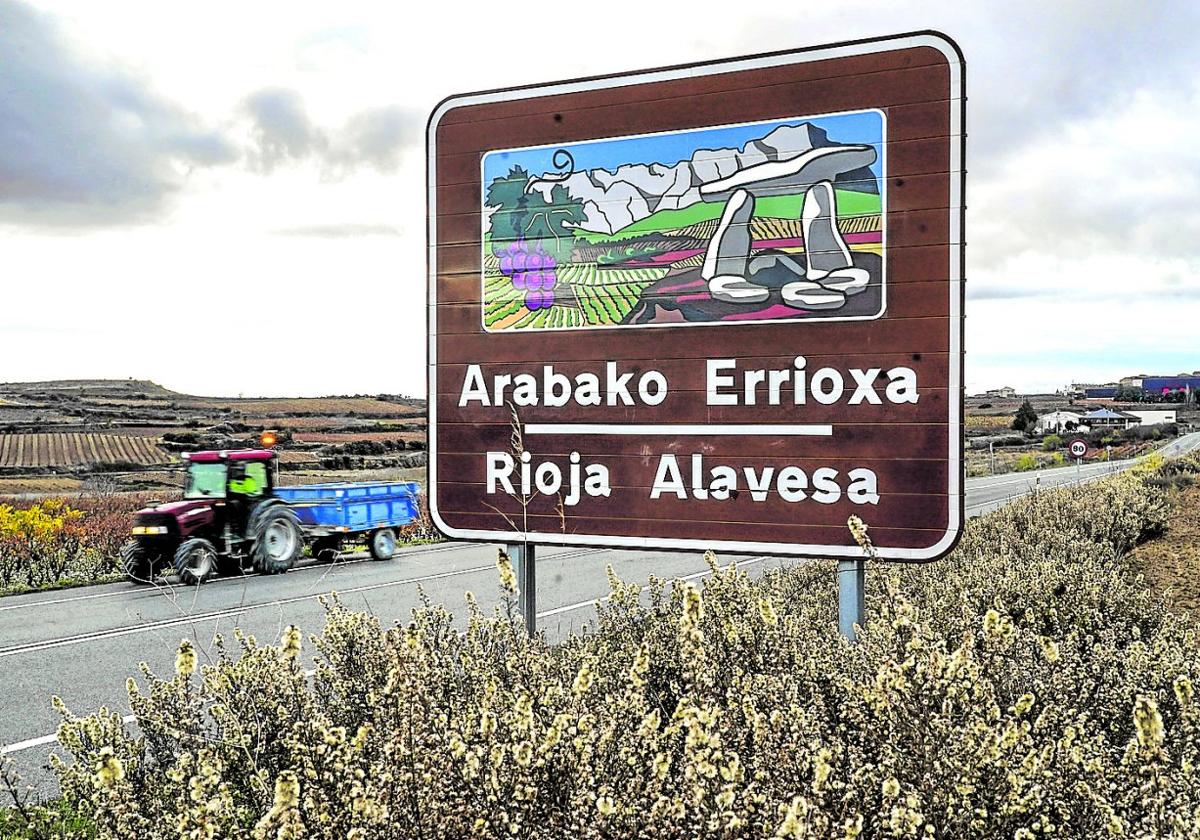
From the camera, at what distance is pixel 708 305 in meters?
4.26

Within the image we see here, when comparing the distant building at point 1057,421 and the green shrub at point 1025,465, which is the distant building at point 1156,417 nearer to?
the distant building at point 1057,421

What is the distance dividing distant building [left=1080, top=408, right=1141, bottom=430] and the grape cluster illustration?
89.0 metres

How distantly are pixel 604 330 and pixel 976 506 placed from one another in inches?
881

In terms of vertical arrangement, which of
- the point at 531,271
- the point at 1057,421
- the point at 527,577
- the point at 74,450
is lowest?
the point at 1057,421

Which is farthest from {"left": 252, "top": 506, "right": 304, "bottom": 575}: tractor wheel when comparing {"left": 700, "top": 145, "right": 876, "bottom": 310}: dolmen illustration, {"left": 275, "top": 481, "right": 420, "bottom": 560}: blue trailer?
{"left": 700, "top": 145, "right": 876, "bottom": 310}: dolmen illustration

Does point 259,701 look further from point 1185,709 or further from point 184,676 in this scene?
point 1185,709

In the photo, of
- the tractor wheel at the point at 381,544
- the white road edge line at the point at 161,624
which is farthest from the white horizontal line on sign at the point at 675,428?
the tractor wheel at the point at 381,544

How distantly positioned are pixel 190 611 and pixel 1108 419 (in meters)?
96.0

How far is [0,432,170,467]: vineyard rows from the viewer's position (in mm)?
27594

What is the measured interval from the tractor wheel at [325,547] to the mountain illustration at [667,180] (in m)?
12.2

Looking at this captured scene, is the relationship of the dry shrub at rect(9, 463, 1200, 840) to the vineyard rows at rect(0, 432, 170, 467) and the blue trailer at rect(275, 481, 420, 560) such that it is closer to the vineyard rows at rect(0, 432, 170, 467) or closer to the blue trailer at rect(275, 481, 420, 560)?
the blue trailer at rect(275, 481, 420, 560)

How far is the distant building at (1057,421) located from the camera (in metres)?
85.7

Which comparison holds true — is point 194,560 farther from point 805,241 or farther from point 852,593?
point 805,241

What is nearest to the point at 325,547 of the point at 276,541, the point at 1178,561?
the point at 276,541
